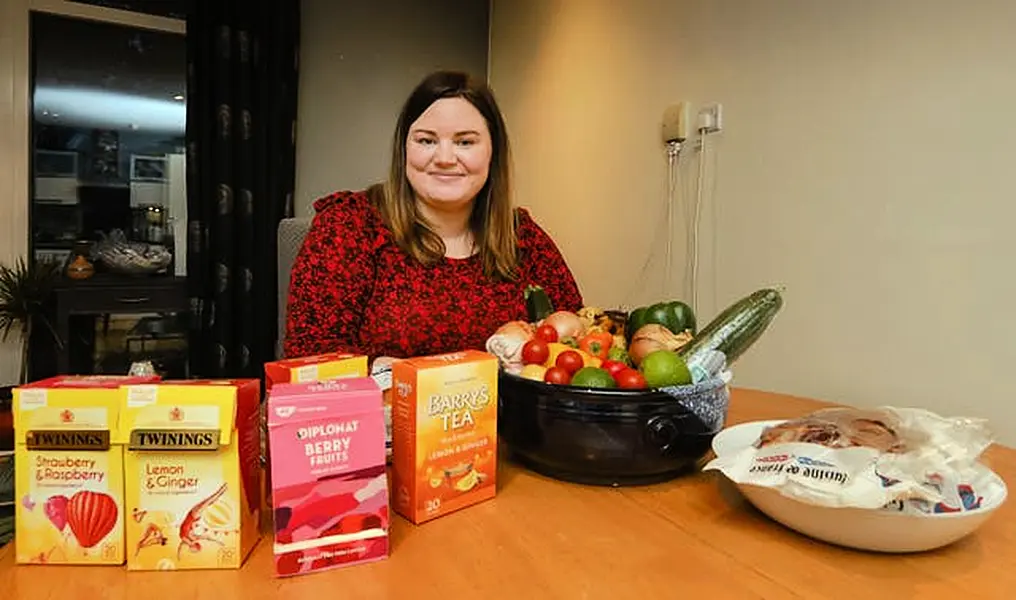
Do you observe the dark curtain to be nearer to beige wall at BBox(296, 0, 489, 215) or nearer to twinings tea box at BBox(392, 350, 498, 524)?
beige wall at BBox(296, 0, 489, 215)

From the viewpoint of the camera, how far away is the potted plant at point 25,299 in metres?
2.74

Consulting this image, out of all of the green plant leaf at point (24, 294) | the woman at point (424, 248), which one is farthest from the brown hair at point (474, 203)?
the green plant leaf at point (24, 294)

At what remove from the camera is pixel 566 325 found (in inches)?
37.6

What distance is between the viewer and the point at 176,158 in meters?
3.18

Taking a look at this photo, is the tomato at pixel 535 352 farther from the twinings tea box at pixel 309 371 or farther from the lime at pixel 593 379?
the twinings tea box at pixel 309 371

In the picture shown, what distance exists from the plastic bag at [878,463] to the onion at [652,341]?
0.56 ft

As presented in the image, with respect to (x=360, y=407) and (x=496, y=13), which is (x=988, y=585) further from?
(x=496, y=13)

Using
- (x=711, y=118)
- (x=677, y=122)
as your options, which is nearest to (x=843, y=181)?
(x=711, y=118)

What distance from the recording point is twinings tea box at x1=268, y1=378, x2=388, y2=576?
60 cm

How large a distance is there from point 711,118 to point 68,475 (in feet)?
6.22

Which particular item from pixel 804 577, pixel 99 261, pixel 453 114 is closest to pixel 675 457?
Result: pixel 804 577

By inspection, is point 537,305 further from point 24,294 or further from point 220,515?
point 24,294

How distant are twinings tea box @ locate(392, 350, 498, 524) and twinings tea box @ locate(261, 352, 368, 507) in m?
0.05

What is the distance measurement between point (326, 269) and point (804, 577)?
964mm
